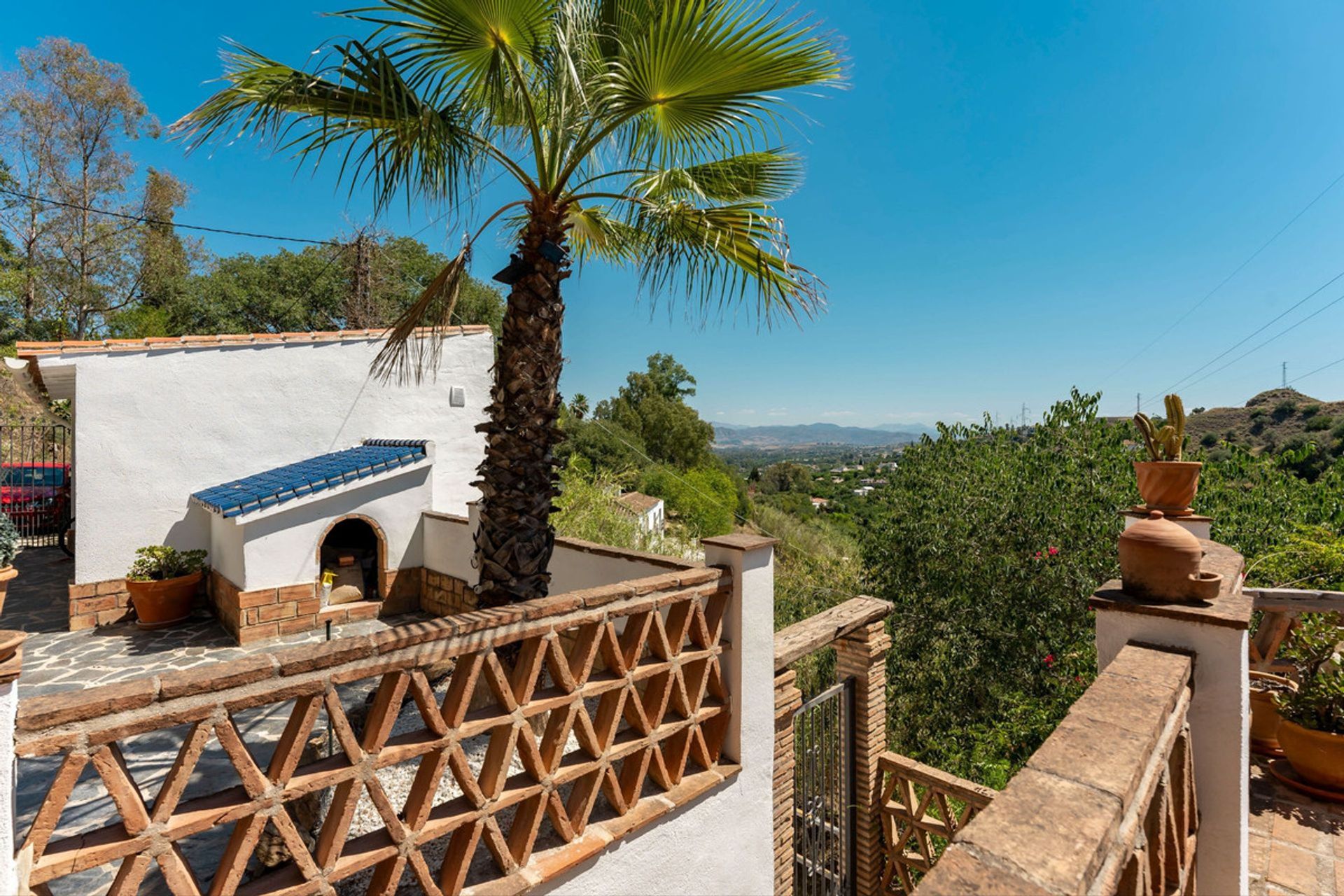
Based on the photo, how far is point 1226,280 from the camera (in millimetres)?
25797

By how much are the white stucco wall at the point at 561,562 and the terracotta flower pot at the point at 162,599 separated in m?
2.91

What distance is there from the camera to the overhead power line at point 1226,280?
803 inches

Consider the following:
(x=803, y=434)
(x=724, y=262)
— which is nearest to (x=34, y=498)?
(x=724, y=262)

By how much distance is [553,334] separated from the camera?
13.3 ft

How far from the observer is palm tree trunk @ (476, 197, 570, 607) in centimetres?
393

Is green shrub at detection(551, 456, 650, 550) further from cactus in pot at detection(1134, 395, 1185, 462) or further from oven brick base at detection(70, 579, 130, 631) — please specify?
cactus in pot at detection(1134, 395, 1185, 462)

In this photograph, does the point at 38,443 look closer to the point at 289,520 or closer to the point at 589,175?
the point at 289,520

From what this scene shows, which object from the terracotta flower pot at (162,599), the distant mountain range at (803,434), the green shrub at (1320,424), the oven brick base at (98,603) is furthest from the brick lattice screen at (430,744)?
the distant mountain range at (803,434)

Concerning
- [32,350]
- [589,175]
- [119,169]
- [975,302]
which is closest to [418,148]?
[589,175]

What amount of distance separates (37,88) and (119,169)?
2.70 metres

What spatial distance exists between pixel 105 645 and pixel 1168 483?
33.6ft

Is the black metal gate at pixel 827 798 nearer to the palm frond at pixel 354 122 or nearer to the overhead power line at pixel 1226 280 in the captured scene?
the palm frond at pixel 354 122

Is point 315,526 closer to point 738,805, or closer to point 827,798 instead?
point 738,805

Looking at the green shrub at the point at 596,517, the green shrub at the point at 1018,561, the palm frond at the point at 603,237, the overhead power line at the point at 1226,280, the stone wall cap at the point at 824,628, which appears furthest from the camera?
the overhead power line at the point at 1226,280
